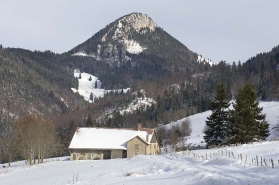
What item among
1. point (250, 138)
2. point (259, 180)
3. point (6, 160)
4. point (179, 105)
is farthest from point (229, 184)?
point (179, 105)

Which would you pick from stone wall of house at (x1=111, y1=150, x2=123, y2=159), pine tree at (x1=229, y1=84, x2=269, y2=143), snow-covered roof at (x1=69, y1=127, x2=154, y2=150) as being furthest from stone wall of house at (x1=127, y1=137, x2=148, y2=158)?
pine tree at (x1=229, y1=84, x2=269, y2=143)

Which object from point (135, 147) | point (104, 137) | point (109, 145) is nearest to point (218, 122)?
point (135, 147)

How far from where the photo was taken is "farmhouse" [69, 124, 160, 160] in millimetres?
55906

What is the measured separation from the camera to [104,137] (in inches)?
2327

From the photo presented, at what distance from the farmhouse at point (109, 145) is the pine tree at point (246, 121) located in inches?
766

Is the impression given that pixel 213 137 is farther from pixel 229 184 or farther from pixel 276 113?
pixel 276 113

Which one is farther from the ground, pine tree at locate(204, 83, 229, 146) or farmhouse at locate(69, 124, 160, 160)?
pine tree at locate(204, 83, 229, 146)

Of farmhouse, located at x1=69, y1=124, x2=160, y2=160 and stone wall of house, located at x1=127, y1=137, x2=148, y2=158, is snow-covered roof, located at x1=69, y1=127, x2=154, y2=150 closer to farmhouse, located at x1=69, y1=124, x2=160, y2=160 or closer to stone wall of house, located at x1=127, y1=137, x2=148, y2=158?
farmhouse, located at x1=69, y1=124, x2=160, y2=160

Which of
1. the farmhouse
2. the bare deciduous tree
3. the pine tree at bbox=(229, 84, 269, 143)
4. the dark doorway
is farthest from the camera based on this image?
the dark doorway

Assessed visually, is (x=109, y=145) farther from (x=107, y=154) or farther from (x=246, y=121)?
(x=246, y=121)

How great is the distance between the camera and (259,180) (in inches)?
465

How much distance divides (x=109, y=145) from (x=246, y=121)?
92.6 feet

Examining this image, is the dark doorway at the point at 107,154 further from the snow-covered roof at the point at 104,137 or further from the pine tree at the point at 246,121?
the pine tree at the point at 246,121

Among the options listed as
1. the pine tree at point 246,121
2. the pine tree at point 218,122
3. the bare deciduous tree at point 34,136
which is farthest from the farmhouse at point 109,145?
the pine tree at point 246,121
